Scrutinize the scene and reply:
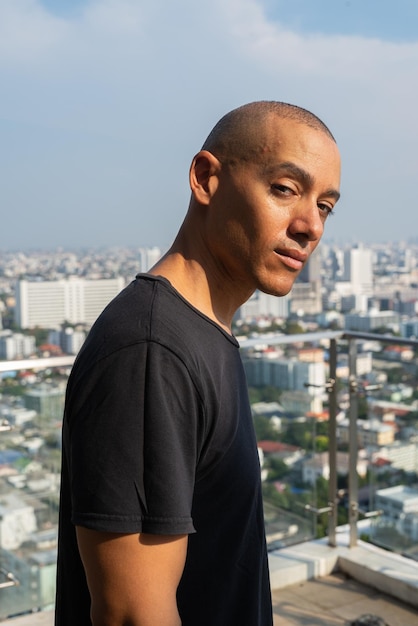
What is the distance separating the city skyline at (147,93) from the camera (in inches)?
1172

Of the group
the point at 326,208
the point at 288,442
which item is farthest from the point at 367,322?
the point at 326,208

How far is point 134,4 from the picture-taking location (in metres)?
31.9

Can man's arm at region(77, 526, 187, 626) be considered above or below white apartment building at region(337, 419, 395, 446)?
above

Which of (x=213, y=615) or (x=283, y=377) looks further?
(x=283, y=377)

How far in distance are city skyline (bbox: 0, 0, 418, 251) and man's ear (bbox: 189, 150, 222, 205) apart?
2692cm

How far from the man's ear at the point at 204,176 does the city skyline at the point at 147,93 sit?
26924mm

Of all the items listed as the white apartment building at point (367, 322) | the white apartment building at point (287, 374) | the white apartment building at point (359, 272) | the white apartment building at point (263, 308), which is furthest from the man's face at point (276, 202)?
the white apartment building at point (359, 272)

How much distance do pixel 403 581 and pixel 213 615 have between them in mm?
2805

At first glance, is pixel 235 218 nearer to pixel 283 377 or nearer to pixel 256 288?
pixel 256 288

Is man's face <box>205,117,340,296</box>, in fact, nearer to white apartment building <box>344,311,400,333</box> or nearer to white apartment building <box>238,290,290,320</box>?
white apartment building <box>344,311,400,333</box>

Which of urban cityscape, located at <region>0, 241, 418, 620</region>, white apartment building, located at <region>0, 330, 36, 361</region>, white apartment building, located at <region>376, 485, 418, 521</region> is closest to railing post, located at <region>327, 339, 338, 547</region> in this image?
urban cityscape, located at <region>0, 241, 418, 620</region>

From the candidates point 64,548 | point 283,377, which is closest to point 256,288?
point 64,548

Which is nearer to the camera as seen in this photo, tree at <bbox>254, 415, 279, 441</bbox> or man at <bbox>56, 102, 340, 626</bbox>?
man at <bbox>56, 102, 340, 626</bbox>

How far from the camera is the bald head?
0.91 meters
